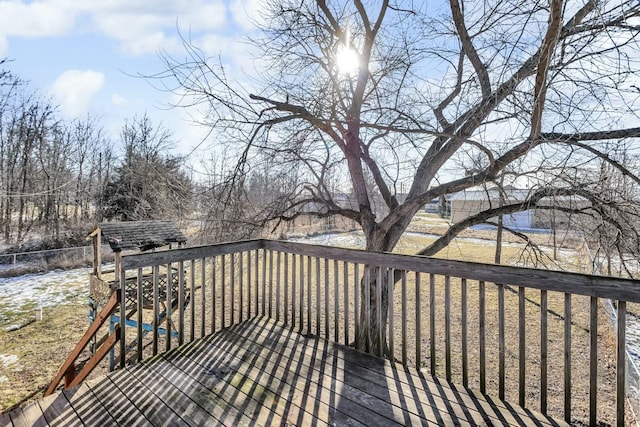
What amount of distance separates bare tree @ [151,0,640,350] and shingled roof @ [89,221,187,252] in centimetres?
264

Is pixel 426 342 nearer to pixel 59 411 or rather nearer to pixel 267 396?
pixel 267 396

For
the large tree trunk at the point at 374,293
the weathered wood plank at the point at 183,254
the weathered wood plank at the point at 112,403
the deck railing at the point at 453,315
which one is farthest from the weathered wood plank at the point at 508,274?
the weathered wood plank at the point at 112,403

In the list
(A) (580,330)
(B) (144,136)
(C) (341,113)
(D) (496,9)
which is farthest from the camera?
(B) (144,136)

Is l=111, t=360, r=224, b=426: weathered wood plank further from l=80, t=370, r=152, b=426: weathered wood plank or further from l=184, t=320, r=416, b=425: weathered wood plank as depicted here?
l=184, t=320, r=416, b=425: weathered wood plank

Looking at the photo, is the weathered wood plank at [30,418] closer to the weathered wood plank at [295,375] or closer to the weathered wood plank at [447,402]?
the weathered wood plank at [295,375]

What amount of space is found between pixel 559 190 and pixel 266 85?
149 inches

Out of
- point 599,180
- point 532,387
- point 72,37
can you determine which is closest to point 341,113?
point 599,180

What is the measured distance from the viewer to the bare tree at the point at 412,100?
298 cm

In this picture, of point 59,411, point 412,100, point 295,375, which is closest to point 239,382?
point 295,375

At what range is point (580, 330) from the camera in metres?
6.97

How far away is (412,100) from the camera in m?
4.68

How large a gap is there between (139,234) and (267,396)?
5279 mm

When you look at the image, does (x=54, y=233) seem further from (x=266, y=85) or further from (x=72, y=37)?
(x=266, y=85)

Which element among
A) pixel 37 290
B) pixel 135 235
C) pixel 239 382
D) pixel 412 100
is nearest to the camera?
pixel 239 382
